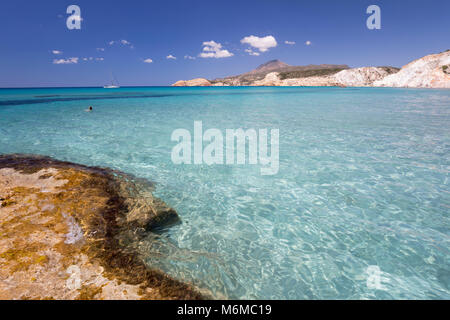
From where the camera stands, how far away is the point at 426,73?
348 ft

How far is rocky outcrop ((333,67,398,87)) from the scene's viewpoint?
16762 centimetres

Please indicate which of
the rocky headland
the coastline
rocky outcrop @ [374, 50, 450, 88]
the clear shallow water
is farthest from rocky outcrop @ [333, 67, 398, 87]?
the coastline

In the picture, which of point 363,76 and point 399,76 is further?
point 363,76

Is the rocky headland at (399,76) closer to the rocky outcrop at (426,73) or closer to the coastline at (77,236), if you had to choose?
the rocky outcrop at (426,73)

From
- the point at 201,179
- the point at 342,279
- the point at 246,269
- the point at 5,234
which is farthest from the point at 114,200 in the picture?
the point at 342,279

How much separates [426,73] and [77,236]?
147869 mm

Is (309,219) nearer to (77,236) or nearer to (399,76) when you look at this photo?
(77,236)

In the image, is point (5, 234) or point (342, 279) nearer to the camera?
point (342, 279)

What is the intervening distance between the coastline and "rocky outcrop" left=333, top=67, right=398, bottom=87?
201385 millimetres

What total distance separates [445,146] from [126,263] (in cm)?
1513

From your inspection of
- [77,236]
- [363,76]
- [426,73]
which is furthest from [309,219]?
[363,76]

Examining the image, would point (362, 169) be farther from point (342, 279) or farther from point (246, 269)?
point (246, 269)
